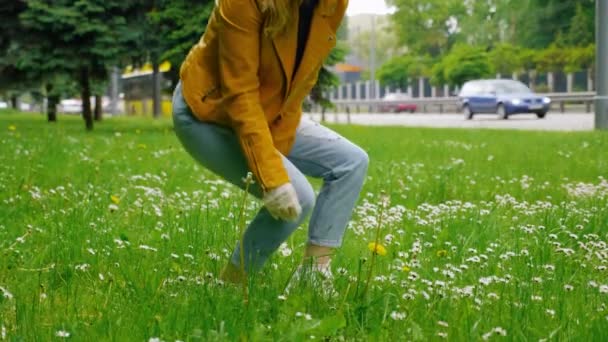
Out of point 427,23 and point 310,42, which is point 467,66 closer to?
point 427,23

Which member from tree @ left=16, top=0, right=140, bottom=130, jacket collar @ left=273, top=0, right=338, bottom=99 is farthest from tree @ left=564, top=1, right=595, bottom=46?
jacket collar @ left=273, top=0, right=338, bottom=99

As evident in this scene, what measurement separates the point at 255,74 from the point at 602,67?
16.7 meters

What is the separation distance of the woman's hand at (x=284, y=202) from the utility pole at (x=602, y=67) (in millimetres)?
16325

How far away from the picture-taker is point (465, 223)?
4809 mm

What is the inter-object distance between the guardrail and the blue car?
9.48 ft

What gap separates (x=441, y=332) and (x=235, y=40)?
1249mm

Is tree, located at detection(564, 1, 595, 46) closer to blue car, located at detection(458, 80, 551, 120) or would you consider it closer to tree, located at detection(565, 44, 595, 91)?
tree, located at detection(565, 44, 595, 91)

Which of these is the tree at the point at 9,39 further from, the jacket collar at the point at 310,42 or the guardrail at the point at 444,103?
the jacket collar at the point at 310,42

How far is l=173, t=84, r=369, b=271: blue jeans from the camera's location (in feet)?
10.9

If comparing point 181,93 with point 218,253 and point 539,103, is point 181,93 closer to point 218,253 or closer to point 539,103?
point 218,253

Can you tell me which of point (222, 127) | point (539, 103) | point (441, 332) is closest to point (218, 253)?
point (222, 127)

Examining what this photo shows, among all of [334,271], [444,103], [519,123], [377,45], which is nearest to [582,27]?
[444,103]

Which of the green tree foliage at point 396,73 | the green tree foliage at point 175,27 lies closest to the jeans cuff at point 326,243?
the green tree foliage at point 175,27

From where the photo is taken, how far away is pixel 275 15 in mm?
2930
